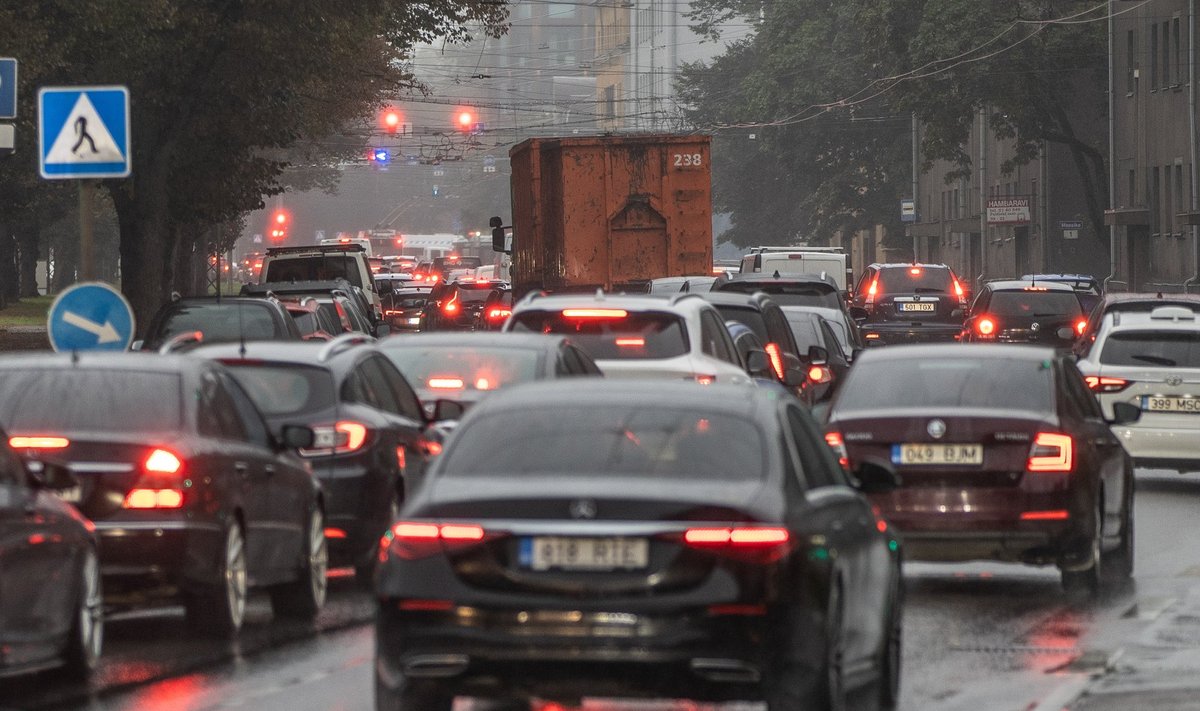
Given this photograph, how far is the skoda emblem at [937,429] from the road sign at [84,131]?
6.18m

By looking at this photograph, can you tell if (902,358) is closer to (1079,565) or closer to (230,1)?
(1079,565)

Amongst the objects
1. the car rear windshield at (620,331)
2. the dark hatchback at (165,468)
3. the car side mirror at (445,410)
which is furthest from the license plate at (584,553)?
the car rear windshield at (620,331)

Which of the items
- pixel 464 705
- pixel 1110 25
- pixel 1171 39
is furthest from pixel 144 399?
pixel 1110 25

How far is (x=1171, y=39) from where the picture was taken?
65.1m

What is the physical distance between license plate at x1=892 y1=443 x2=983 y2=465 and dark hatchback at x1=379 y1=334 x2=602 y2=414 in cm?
281

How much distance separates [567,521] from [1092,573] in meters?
7.26

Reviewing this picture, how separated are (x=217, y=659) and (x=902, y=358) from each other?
5.25 metres

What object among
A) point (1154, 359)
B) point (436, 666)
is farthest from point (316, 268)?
point (436, 666)

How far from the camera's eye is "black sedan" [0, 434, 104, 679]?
373 inches

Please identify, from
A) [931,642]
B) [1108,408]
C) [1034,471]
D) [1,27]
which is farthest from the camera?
[1,27]

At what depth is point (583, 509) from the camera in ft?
25.6

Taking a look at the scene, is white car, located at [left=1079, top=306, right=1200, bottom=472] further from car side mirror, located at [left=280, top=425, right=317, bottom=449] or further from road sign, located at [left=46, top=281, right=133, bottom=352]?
car side mirror, located at [left=280, top=425, right=317, bottom=449]

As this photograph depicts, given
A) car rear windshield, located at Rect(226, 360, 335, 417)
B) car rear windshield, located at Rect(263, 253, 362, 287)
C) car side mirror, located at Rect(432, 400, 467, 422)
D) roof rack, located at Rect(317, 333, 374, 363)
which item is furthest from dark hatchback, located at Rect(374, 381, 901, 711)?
car rear windshield, located at Rect(263, 253, 362, 287)

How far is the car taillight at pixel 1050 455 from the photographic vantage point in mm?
13867
